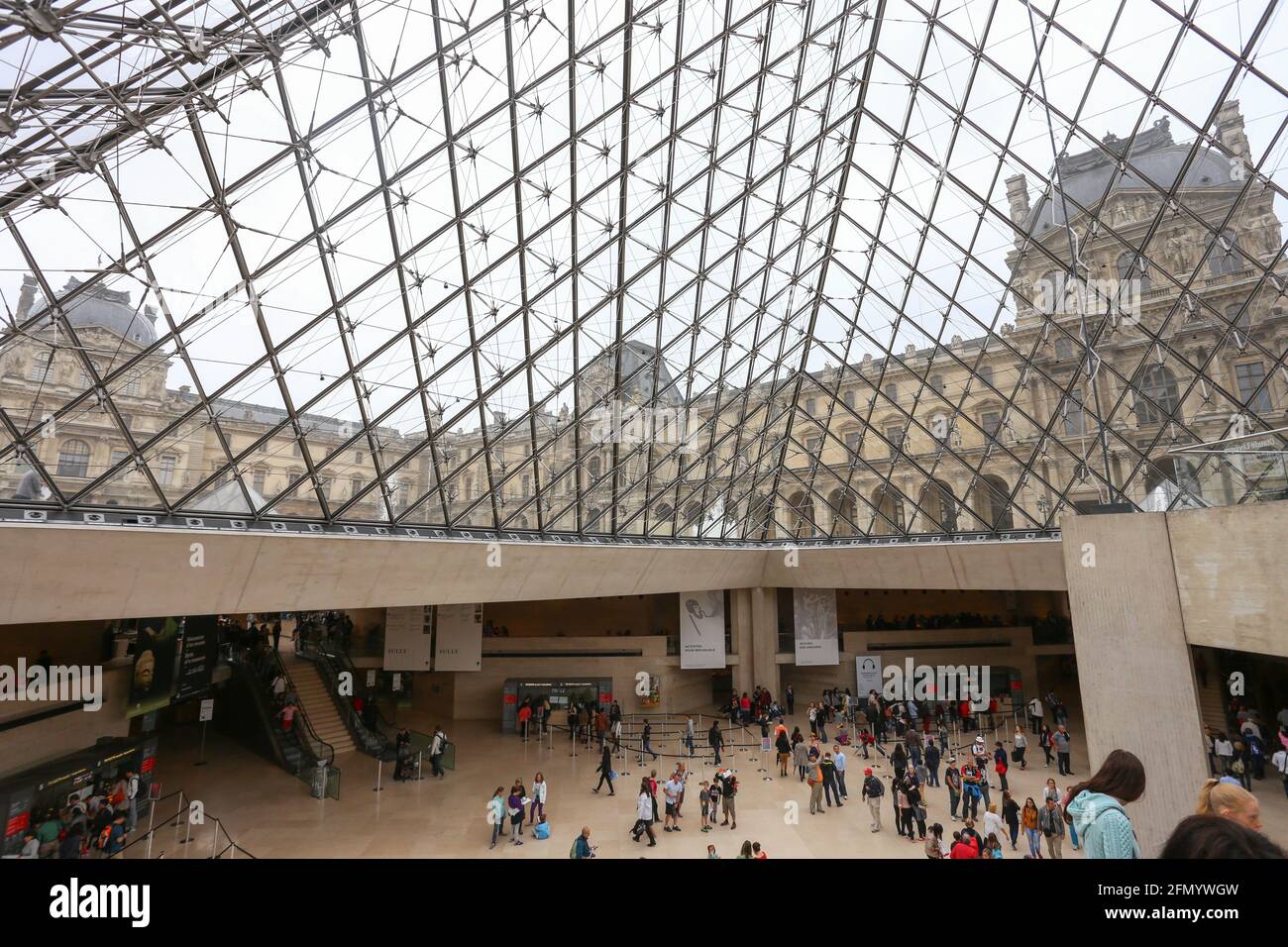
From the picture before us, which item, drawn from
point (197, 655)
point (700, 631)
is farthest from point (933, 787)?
point (197, 655)

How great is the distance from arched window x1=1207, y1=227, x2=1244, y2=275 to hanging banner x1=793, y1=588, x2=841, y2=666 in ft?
50.2

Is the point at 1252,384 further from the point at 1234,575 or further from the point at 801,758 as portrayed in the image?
the point at 801,758

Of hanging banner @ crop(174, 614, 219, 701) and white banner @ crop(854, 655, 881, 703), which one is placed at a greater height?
hanging banner @ crop(174, 614, 219, 701)

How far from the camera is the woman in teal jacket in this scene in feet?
10.0

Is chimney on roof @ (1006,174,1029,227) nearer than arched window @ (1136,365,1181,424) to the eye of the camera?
No

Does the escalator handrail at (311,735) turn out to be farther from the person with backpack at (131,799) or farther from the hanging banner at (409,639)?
the person with backpack at (131,799)

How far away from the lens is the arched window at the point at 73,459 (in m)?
11.3

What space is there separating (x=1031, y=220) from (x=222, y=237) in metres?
19.6

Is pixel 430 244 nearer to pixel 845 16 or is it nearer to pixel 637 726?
pixel 845 16

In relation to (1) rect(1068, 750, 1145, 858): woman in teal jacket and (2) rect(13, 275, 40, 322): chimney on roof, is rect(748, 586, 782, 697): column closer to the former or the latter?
(2) rect(13, 275, 40, 322): chimney on roof

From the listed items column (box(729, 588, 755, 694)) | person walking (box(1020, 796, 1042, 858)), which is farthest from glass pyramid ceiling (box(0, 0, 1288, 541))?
person walking (box(1020, 796, 1042, 858))

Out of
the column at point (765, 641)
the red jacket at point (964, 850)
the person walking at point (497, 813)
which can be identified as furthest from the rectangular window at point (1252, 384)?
the person walking at point (497, 813)
